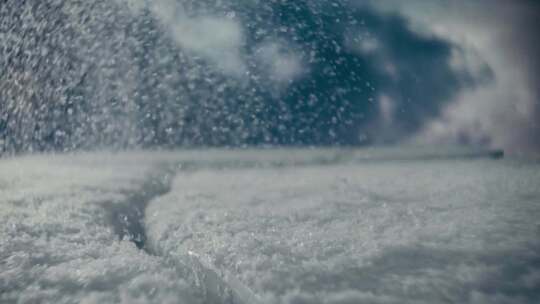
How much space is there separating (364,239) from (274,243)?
0.83 feet

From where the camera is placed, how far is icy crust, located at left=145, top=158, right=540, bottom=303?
83 cm

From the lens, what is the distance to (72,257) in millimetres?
1106

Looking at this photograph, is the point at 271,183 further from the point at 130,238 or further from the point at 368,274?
the point at 368,274

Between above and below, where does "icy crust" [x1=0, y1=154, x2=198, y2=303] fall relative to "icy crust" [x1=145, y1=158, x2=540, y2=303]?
below

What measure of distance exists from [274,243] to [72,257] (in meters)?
0.55

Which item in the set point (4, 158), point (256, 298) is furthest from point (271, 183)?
point (4, 158)

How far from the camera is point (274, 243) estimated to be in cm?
116

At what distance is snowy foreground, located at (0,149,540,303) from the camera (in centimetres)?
86

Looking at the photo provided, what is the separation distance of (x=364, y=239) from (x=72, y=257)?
799 millimetres

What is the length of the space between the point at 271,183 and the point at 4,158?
2939mm

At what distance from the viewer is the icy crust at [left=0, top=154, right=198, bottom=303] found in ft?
2.90

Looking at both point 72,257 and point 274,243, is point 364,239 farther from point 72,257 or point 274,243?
point 72,257

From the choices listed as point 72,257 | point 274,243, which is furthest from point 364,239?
point 72,257

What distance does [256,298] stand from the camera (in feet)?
2.69
